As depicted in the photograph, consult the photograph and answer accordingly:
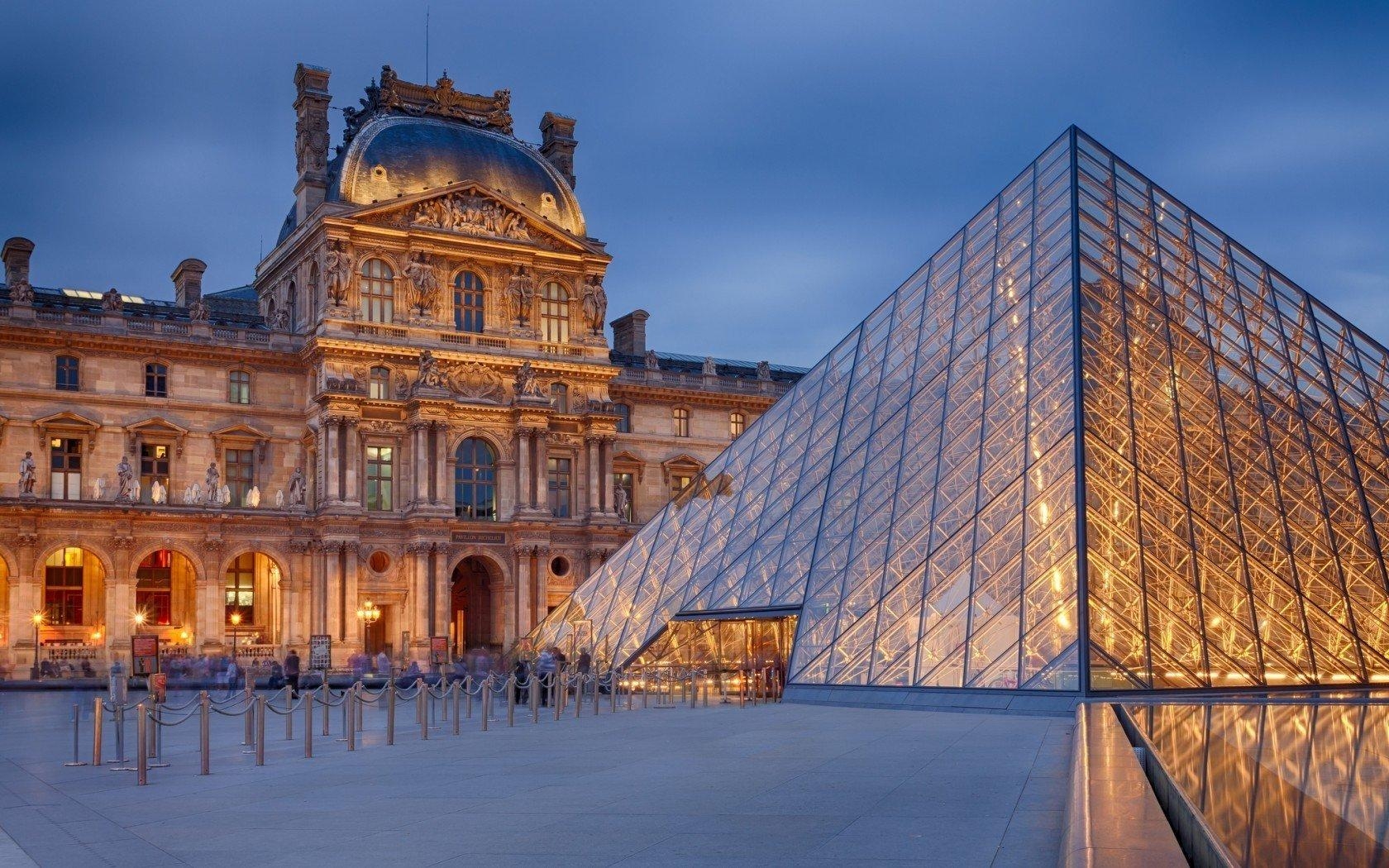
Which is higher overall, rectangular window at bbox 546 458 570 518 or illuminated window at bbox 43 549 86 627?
rectangular window at bbox 546 458 570 518

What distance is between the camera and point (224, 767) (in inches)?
594

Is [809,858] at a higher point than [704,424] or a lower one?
lower

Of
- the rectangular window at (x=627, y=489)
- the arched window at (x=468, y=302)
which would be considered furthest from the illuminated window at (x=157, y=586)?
the rectangular window at (x=627, y=489)

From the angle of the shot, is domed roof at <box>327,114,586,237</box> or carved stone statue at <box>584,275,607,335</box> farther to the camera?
carved stone statue at <box>584,275,607,335</box>

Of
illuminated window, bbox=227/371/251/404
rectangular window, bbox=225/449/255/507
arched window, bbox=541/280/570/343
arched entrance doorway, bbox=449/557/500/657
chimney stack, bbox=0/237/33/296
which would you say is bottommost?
arched entrance doorway, bbox=449/557/500/657

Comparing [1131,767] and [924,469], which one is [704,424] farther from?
[1131,767]

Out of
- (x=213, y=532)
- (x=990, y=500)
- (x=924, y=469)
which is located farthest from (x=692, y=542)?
(x=213, y=532)

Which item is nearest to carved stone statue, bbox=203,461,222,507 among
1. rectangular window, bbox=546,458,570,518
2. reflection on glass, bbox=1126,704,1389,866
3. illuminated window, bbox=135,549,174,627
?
illuminated window, bbox=135,549,174,627

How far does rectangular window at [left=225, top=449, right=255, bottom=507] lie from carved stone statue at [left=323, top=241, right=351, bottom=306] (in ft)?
18.4

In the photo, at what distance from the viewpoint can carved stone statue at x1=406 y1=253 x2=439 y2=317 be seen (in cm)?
4866

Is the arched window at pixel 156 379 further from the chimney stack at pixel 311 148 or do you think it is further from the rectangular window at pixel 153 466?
the chimney stack at pixel 311 148

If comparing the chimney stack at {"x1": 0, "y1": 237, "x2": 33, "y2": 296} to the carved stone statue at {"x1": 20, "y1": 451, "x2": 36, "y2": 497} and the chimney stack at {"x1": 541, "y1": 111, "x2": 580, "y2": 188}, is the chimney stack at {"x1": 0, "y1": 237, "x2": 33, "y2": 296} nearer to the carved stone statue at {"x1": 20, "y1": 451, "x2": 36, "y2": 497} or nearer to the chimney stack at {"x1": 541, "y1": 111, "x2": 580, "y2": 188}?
the carved stone statue at {"x1": 20, "y1": 451, "x2": 36, "y2": 497}

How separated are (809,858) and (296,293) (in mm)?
45126

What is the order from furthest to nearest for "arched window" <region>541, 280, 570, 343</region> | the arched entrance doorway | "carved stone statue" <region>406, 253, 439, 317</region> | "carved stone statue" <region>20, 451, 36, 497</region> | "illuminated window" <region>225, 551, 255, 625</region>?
the arched entrance doorway, "arched window" <region>541, 280, 570, 343</region>, "illuminated window" <region>225, 551, 255, 625</region>, "carved stone statue" <region>406, 253, 439, 317</region>, "carved stone statue" <region>20, 451, 36, 497</region>
